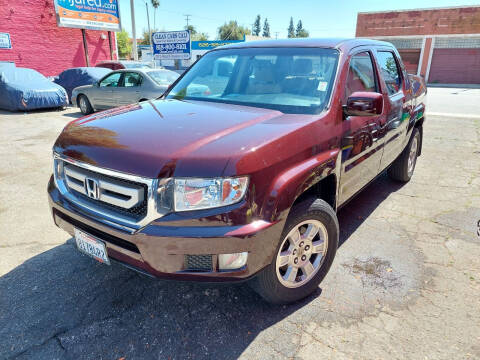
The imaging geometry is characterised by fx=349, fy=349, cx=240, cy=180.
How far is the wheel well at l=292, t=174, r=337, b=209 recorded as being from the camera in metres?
2.60

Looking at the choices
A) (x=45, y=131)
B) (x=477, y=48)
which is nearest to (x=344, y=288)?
(x=45, y=131)

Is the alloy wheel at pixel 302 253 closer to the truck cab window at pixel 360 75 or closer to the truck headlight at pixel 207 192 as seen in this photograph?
the truck headlight at pixel 207 192

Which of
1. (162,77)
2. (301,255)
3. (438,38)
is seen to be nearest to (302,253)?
(301,255)

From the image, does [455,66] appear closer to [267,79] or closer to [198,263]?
[267,79]

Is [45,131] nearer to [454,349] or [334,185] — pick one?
[334,185]

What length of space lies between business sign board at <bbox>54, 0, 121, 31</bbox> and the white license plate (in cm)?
2022

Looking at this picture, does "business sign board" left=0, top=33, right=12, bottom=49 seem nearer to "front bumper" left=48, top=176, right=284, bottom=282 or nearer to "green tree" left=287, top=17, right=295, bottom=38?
"front bumper" left=48, top=176, right=284, bottom=282

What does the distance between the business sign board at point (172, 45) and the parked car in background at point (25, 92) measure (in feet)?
43.2

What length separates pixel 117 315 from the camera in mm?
2463

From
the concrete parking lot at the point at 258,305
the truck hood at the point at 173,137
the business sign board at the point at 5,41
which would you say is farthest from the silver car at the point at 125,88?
the business sign board at the point at 5,41

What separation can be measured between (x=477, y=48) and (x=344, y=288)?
114 feet

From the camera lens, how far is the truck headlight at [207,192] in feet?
6.24

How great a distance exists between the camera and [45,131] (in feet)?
28.7

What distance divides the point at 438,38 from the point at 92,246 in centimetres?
3597
